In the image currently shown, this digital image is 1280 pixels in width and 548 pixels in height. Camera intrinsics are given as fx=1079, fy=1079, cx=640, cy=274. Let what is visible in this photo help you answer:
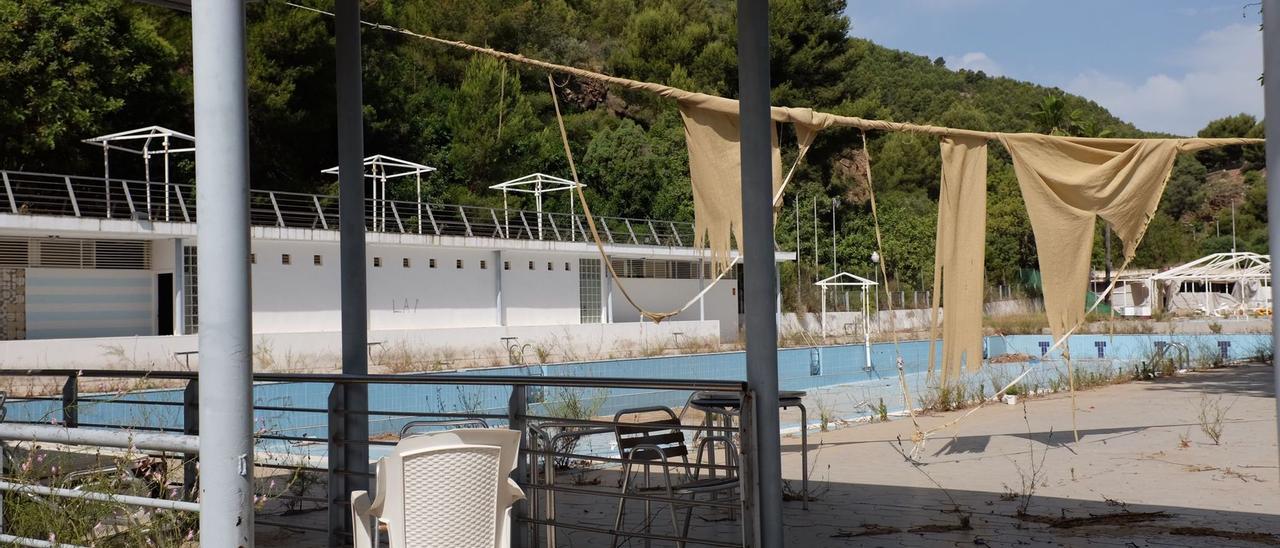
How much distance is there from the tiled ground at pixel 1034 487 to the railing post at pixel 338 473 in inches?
14.1

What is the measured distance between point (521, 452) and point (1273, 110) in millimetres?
2778

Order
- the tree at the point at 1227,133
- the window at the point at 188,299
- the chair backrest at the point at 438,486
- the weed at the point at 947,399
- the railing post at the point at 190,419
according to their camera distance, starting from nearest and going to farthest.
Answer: the chair backrest at the point at 438,486 < the railing post at the point at 190,419 < the weed at the point at 947,399 < the window at the point at 188,299 < the tree at the point at 1227,133

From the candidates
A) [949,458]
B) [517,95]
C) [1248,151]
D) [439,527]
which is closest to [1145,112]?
[1248,151]

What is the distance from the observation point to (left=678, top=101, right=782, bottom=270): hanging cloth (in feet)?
18.1

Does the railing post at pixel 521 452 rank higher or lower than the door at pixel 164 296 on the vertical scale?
lower

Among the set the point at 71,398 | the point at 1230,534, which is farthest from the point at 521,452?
the point at 1230,534

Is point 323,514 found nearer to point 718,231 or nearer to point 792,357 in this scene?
point 718,231

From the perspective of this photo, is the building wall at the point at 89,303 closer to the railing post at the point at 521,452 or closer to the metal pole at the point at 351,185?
the metal pole at the point at 351,185

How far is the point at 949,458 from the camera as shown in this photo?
746cm

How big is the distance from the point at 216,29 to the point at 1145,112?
67437 mm

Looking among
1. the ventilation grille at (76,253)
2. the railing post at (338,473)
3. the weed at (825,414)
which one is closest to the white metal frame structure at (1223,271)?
the weed at (825,414)

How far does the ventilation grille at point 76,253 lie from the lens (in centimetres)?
1981

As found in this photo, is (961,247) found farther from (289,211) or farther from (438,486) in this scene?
(289,211)

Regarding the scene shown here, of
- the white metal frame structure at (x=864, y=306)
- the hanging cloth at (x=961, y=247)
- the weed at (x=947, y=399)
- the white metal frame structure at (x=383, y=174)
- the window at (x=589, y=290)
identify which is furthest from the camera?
the window at (x=589, y=290)
